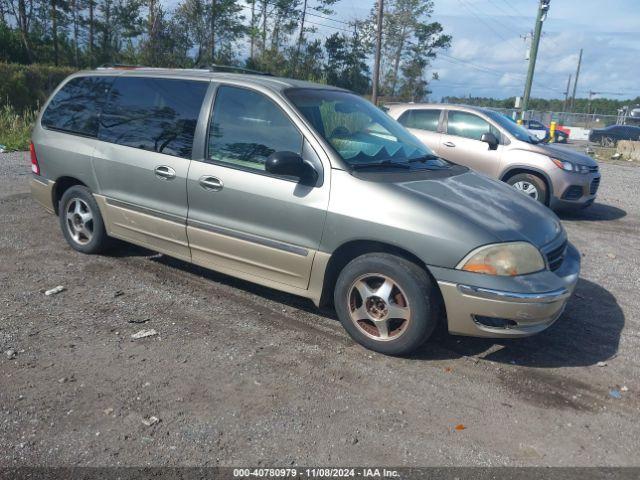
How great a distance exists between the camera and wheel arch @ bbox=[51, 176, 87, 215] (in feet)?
18.7

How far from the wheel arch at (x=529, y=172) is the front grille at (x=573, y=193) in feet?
0.69

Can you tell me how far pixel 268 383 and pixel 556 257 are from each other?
223cm

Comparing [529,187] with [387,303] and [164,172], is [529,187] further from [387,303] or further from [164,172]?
[164,172]

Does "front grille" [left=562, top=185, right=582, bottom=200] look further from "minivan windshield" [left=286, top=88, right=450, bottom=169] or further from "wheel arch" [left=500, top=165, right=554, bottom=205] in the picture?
"minivan windshield" [left=286, top=88, right=450, bottom=169]

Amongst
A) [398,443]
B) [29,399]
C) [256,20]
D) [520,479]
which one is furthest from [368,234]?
[256,20]

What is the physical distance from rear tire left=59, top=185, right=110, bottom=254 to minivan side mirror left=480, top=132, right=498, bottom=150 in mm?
5668

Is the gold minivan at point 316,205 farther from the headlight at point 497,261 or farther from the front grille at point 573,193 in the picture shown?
the front grille at point 573,193

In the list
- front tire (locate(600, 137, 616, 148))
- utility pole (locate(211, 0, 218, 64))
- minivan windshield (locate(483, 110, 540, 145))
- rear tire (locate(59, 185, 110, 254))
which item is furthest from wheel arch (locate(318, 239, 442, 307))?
utility pole (locate(211, 0, 218, 64))

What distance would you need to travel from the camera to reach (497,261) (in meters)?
3.60

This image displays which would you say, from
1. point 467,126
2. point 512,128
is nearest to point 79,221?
point 467,126

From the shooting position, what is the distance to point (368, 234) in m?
3.84

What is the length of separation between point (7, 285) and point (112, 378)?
6.70 ft

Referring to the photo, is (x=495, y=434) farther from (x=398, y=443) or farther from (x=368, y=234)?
(x=368, y=234)

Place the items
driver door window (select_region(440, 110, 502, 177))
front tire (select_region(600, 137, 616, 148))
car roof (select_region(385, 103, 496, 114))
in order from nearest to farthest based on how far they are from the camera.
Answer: driver door window (select_region(440, 110, 502, 177))
car roof (select_region(385, 103, 496, 114))
front tire (select_region(600, 137, 616, 148))
